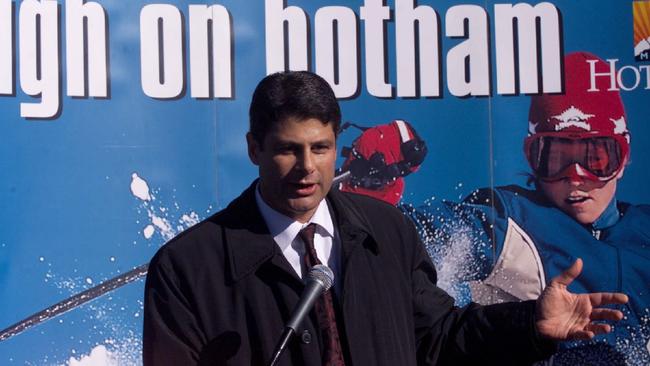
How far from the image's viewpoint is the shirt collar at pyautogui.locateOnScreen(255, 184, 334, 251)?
6.72 ft

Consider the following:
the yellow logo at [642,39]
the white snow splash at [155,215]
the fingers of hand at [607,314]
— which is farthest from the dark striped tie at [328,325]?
the yellow logo at [642,39]

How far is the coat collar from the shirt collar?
13 mm

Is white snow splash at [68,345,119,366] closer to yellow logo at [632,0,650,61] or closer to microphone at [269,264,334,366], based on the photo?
microphone at [269,264,334,366]

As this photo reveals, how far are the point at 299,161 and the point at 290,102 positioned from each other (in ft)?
0.38

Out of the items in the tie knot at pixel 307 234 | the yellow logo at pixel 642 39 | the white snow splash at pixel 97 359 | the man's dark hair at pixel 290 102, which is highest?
the yellow logo at pixel 642 39

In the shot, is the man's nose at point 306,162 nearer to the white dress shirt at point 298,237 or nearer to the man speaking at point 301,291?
the man speaking at point 301,291

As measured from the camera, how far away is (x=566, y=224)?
11.5 ft

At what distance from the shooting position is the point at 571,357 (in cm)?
349

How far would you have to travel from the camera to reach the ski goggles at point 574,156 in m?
3.49

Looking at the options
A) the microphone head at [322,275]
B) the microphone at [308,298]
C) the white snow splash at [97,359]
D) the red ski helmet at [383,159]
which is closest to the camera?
the microphone at [308,298]

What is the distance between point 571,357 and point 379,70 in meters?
1.19

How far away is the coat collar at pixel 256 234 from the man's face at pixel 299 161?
0.27 ft

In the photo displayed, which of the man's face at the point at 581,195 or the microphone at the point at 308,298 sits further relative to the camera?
the man's face at the point at 581,195

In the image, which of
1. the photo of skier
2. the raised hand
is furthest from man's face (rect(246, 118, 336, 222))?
the photo of skier
